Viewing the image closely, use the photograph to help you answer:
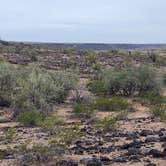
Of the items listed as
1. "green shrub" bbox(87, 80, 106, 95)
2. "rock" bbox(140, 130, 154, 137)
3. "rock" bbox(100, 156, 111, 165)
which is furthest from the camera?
"green shrub" bbox(87, 80, 106, 95)

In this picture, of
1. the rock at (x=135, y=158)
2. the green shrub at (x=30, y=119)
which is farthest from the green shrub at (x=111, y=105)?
the rock at (x=135, y=158)

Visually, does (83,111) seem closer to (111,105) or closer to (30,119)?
(111,105)

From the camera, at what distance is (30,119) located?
23.1m

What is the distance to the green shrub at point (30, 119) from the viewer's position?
75.2 feet

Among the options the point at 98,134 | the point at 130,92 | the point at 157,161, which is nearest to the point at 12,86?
the point at 130,92

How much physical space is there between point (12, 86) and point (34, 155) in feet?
56.7

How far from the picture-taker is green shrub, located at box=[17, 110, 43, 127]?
75.2ft

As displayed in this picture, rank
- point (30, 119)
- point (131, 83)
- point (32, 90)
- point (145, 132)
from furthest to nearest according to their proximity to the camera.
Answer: point (131, 83) → point (32, 90) → point (30, 119) → point (145, 132)

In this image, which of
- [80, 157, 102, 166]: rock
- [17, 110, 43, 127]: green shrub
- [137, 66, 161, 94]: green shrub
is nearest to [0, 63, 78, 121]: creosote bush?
[17, 110, 43, 127]: green shrub

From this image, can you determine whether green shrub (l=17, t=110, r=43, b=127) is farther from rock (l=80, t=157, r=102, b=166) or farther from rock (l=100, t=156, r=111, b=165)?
rock (l=80, t=157, r=102, b=166)

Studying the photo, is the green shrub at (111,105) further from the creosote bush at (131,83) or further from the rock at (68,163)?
the rock at (68,163)

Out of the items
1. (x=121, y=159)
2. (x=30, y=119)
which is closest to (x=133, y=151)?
(x=121, y=159)

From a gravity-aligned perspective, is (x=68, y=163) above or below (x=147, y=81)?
below

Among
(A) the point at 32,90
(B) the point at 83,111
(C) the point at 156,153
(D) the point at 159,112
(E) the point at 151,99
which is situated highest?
(A) the point at 32,90
